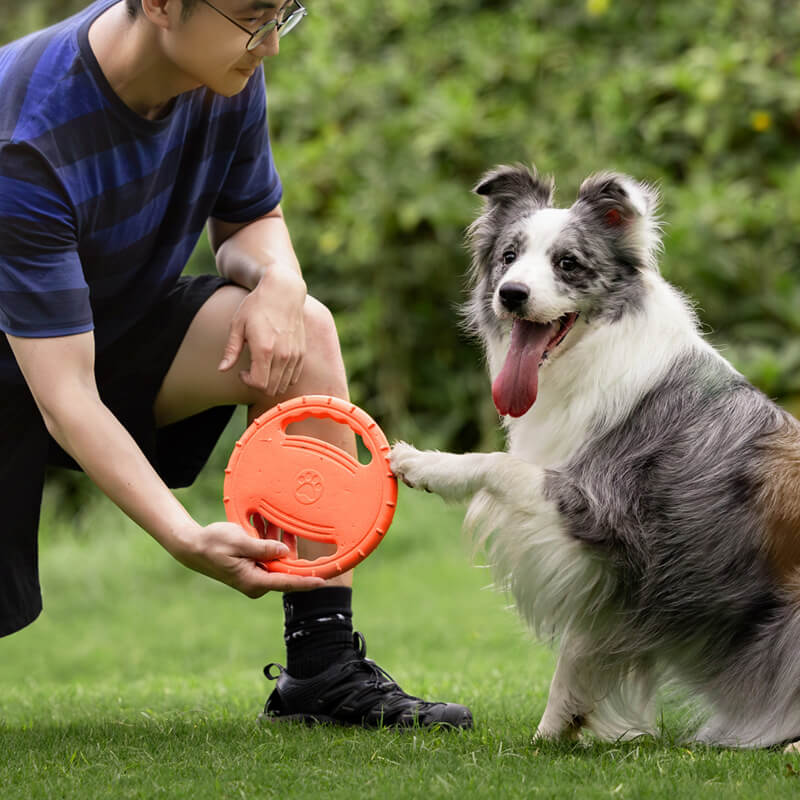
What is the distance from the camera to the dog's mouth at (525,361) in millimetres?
3102

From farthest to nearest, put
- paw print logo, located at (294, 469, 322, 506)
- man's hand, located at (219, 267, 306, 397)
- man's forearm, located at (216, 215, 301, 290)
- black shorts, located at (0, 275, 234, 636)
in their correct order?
1. man's forearm, located at (216, 215, 301, 290)
2. black shorts, located at (0, 275, 234, 636)
3. man's hand, located at (219, 267, 306, 397)
4. paw print logo, located at (294, 469, 322, 506)

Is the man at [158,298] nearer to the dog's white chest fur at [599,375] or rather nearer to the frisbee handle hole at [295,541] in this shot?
the frisbee handle hole at [295,541]

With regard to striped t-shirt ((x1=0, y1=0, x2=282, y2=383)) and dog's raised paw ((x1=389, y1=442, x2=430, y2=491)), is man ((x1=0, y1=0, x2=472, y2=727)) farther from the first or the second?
dog's raised paw ((x1=389, y1=442, x2=430, y2=491))

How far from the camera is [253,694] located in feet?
13.4

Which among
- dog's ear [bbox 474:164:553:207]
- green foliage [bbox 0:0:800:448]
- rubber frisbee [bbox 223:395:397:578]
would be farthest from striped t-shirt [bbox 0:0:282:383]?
green foliage [bbox 0:0:800:448]

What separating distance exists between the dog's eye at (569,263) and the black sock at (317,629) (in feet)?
3.49

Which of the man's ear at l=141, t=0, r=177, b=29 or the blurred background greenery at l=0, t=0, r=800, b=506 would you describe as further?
the blurred background greenery at l=0, t=0, r=800, b=506

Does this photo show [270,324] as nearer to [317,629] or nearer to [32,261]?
[32,261]

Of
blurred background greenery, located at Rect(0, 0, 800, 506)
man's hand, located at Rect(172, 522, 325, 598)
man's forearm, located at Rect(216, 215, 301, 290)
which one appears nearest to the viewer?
man's hand, located at Rect(172, 522, 325, 598)

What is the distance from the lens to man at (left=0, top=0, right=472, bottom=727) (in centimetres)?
271

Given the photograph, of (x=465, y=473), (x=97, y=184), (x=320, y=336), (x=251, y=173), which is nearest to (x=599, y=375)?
(x=465, y=473)

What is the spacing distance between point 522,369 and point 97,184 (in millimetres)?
1170

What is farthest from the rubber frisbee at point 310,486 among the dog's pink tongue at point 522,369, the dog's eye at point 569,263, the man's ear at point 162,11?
the man's ear at point 162,11

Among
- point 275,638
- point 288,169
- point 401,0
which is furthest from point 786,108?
point 275,638
